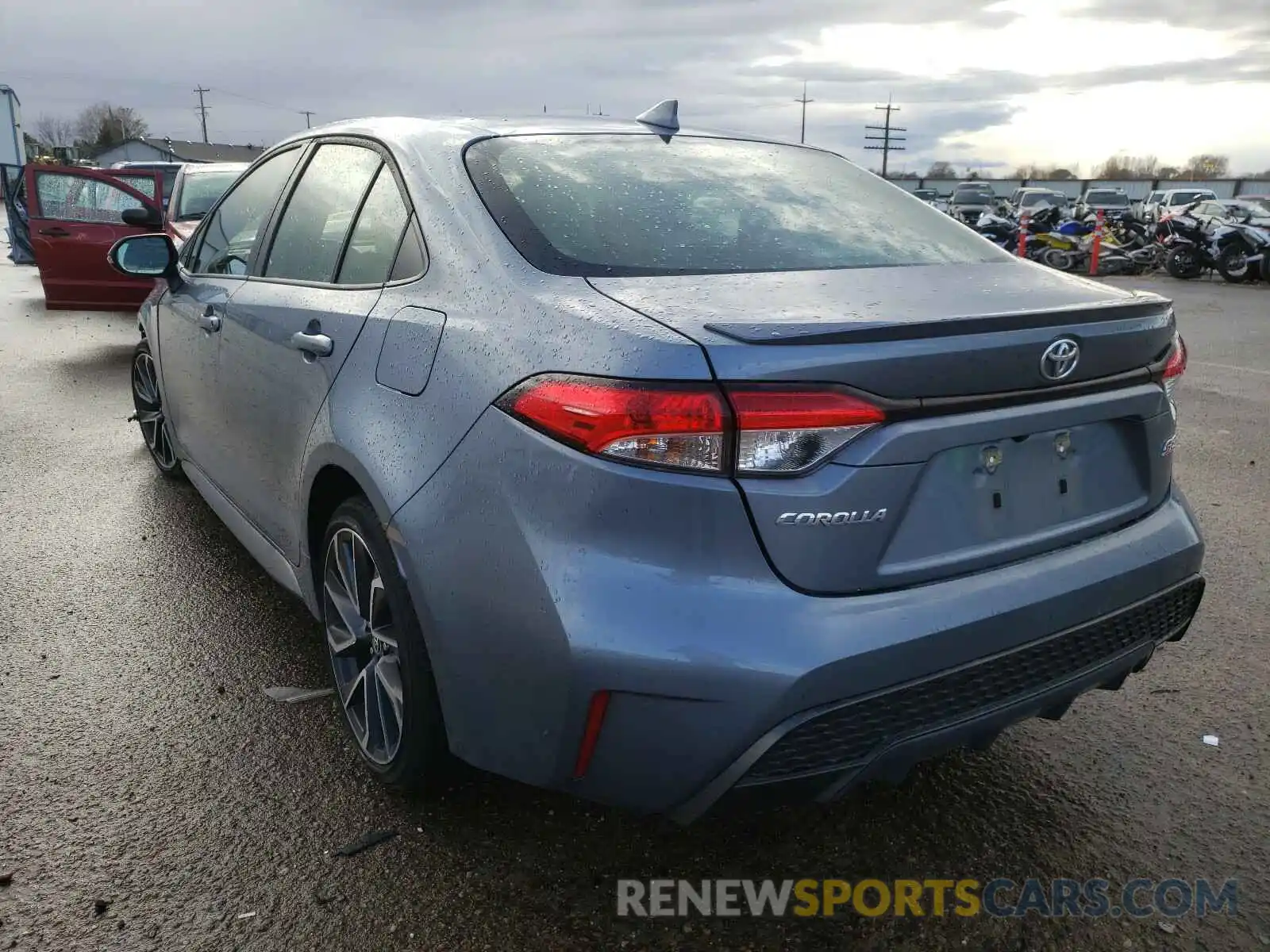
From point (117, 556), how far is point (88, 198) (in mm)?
6902

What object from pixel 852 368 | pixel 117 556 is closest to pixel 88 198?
pixel 117 556

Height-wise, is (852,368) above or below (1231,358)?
above

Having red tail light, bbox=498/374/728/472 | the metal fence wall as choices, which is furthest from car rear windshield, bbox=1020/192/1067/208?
red tail light, bbox=498/374/728/472

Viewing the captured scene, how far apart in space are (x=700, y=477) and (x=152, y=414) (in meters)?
4.37

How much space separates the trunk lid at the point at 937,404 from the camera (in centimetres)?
178

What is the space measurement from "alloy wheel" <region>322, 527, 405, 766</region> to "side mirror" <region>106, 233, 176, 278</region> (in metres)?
1.97

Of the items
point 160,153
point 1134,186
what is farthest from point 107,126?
point 1134,186

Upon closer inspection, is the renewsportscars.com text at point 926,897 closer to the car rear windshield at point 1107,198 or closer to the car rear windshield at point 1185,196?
the car rear windshield at point 1185,196

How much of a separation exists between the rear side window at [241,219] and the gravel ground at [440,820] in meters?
1.23

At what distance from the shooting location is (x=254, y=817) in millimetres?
2473

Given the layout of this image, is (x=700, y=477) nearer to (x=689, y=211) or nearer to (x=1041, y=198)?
(x=689, y=211)

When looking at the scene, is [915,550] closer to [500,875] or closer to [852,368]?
[852,368]

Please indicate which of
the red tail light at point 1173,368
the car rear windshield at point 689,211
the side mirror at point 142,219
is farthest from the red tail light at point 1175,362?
the side mirror at point 142,219

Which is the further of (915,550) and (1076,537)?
(1076,537)
